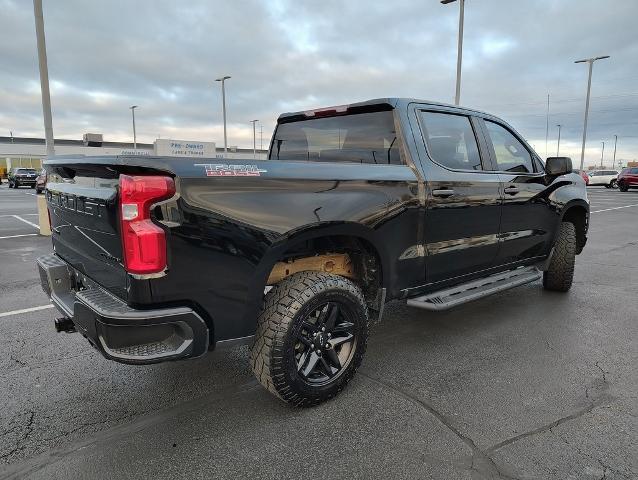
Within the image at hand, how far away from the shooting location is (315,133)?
4.08m

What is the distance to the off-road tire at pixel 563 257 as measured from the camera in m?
5.04

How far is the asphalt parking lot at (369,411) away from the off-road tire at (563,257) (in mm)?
902

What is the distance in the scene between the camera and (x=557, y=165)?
437 cm

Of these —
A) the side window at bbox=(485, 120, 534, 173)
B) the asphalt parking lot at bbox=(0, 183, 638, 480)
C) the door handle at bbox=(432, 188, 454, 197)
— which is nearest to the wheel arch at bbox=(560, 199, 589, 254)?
the side window at bbox=(485, 120, 534, 173)

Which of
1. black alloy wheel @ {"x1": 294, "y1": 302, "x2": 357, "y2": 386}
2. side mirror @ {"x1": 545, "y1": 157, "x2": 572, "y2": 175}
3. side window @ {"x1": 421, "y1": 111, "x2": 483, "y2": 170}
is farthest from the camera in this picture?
side mirror @ {"x1": 545, "y1": 157, "x2": 572, "y2": 175}

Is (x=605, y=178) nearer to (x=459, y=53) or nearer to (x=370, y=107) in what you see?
(x=459, y=53)

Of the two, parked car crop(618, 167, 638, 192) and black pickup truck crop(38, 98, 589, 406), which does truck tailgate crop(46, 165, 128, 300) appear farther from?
parked car crop(618, 167, 638, 192)

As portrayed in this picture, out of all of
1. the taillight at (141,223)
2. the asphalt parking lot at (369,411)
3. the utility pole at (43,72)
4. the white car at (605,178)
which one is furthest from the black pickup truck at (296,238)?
the white car at (605,178)

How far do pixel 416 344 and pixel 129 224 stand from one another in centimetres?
256

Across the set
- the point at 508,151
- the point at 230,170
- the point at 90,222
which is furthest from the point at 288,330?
the point at 508,151

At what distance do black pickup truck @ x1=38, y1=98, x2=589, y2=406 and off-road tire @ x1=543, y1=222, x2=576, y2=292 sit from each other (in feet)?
3.15

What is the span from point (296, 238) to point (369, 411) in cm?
113

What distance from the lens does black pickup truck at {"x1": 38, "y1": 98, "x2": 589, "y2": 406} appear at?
2.19 m

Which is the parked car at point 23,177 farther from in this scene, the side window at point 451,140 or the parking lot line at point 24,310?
the side window at point 451,140
